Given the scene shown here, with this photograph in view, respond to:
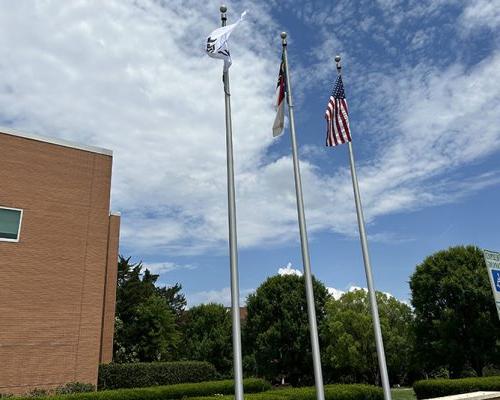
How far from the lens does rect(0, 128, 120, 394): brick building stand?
66.6ft

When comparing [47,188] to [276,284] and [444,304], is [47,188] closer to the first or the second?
[276,284]

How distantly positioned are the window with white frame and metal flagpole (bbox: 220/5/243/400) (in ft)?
50.4

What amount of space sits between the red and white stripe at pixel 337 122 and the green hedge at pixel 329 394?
28.4 feet

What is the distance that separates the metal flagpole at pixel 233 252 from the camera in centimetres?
831

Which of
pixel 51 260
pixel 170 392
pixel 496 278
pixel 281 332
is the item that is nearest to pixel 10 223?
pixel 51 260

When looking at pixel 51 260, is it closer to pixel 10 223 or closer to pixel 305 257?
pixel 10 223

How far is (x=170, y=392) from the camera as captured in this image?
20.9 m

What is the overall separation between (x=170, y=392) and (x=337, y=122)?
15.5 meters

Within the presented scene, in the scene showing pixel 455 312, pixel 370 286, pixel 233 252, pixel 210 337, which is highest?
pixel 210 337

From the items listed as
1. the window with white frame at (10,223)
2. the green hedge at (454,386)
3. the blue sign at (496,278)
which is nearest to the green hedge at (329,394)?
the green hedge at (454,386)

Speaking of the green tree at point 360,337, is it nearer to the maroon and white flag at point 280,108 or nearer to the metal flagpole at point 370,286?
the metal flagpole at point 370,286

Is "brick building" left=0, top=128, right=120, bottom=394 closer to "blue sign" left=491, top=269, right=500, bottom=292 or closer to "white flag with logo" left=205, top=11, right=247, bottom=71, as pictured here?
"white flag with logo" left=205, top=11, right=247, bottom=71

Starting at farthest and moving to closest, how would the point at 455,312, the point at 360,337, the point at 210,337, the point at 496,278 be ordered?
the point at 210,337, the point at 360,337, the point at 455,312, the point at 496,278

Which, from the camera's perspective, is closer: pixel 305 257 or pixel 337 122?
pixel 305 257
